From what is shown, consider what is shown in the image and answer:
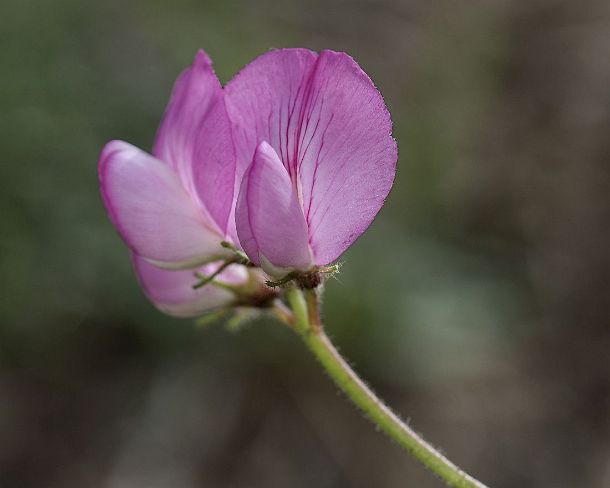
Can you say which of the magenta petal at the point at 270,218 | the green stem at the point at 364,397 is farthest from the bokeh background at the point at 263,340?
the magenta petal at the point at 270,218

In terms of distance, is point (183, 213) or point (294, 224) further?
point (183, 213)

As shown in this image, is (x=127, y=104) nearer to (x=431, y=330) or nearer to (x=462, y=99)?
(x=431, y=330)

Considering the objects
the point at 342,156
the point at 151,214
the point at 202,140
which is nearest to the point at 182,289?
the point at 151,214

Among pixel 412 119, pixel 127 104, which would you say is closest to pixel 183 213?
pixel 127 104

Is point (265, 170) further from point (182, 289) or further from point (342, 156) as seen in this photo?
point (182, 289)

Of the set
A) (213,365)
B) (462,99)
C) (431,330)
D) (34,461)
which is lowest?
(34,461)

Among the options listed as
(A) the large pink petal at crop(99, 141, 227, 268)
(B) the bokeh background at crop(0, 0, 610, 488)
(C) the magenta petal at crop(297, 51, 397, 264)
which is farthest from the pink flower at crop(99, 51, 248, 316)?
(B) the bokeh background at crop(0, 0, 610, 488)

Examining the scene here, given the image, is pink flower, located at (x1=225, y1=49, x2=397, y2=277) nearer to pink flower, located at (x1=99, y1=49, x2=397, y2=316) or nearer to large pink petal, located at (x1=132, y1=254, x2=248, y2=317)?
pink flower, located at (x1=99, y1=49, x2=397, y2=316)

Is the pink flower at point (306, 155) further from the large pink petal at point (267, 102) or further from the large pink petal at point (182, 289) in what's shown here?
the large pink petal at point (182, 289)
